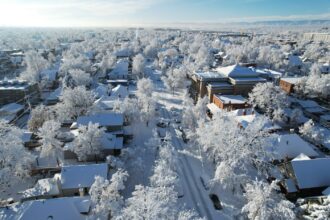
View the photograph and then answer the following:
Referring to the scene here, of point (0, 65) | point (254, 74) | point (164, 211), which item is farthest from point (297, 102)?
point (0, 65)

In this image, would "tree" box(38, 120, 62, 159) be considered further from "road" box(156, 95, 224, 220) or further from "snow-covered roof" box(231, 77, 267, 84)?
"snow-covered roof" box(231, 77, 267, 84)

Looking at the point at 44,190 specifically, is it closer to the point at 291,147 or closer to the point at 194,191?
the point at 194,191

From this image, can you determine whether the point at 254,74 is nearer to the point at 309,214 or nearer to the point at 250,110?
the point at 250,110

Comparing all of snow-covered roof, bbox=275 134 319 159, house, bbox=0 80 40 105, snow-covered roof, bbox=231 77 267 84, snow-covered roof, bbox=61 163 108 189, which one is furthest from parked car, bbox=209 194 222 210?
house, bbox=0 80 40 105

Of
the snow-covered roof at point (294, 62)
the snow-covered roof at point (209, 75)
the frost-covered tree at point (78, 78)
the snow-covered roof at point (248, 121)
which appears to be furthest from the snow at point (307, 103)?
the frost-covered tree at point (78, 78)

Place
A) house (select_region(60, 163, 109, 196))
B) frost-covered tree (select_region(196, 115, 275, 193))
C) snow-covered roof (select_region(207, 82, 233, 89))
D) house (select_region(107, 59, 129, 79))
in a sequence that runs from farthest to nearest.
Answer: house (select_region(107, 59, 129, 79)) < snow-covered roof (select_region(207, 82, 233, 89)) < house (select_region(60, 163, 109, 196)) < frost-covered tree (select_region(196, 115, 275, 193))

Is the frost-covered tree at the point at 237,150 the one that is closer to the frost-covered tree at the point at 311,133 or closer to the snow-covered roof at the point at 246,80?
the frost-covered tree at the point at 311,133
